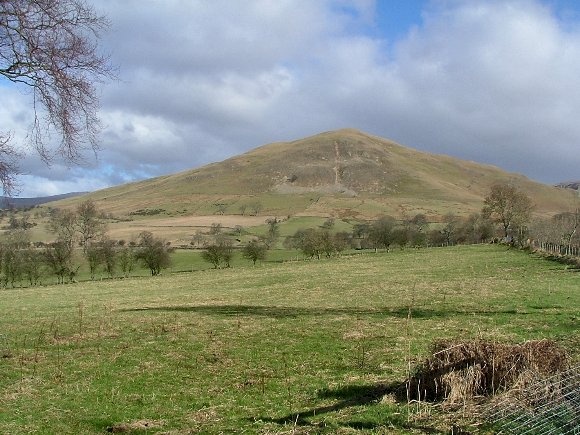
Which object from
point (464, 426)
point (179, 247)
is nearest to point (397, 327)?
point (464, 426)

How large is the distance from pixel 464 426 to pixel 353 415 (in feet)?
6.18

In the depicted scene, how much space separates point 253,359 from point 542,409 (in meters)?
8.29

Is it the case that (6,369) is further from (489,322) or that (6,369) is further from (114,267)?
(114,267)

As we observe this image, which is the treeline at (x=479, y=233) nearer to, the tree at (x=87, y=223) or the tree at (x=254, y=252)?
the tree at (x=254, y=252)

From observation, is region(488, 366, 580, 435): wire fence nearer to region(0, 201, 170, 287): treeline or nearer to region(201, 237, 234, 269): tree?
region(0, 201, 170, 287): treeline

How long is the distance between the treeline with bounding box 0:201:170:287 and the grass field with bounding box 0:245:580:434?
5177cm

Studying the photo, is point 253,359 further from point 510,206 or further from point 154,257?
point 510,206

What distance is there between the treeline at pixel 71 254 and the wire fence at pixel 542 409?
7297 cm

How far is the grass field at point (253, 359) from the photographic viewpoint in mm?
9406

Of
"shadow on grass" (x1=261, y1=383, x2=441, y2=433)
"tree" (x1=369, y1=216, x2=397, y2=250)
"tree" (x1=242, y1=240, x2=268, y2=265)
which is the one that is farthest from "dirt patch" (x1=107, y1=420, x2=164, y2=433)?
"tree" (x1=369, y1=216, x2=397, y2=250)

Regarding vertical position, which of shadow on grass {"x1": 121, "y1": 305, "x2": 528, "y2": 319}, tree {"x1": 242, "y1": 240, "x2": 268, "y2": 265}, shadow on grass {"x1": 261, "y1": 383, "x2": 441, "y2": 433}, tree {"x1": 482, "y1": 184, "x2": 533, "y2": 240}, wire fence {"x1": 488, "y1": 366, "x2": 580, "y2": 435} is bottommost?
shadow on grass {"x1": 121, "y1": 305, "x2": 528, "y2": 319}

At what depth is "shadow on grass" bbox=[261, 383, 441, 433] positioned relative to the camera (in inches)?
323

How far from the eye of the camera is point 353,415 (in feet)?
29.0

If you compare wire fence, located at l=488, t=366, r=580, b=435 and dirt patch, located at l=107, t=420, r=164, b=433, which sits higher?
wire fence, located at l=488, t=366, r=580, b=435
